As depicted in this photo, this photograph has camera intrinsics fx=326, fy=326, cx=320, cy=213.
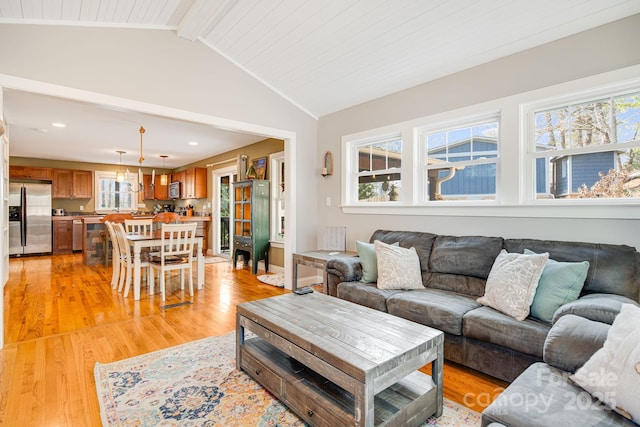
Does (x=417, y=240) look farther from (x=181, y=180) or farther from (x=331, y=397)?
(x=181, y=180)

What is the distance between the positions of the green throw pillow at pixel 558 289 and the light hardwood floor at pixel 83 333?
56 cm

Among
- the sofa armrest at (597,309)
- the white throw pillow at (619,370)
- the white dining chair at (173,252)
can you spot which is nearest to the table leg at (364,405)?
the white throw pillow at (619,370)

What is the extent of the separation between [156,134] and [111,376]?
4556mm

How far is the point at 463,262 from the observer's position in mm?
2863

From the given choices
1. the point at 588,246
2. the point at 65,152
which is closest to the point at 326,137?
the point at 588,246

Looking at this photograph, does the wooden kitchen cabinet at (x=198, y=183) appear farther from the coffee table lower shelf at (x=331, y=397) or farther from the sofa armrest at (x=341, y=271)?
the coffee table lower shelf at (x=331, y=397)

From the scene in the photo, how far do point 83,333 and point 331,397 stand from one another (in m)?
2.59

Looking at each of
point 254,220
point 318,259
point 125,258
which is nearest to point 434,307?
point 318,259

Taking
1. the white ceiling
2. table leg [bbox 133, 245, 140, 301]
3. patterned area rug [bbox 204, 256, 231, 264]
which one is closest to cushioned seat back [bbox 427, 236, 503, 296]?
the white ceiling

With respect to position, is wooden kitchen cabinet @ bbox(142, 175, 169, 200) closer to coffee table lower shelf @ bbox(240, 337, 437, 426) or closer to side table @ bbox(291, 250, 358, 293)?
side table @ bbox(291, 250, 358, 293)

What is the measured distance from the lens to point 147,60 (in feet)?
10.8

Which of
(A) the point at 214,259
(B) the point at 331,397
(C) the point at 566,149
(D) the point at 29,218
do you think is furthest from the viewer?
(D) the point at 29,218

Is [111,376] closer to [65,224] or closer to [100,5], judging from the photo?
[100,5]

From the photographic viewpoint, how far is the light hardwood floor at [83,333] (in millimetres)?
1965
